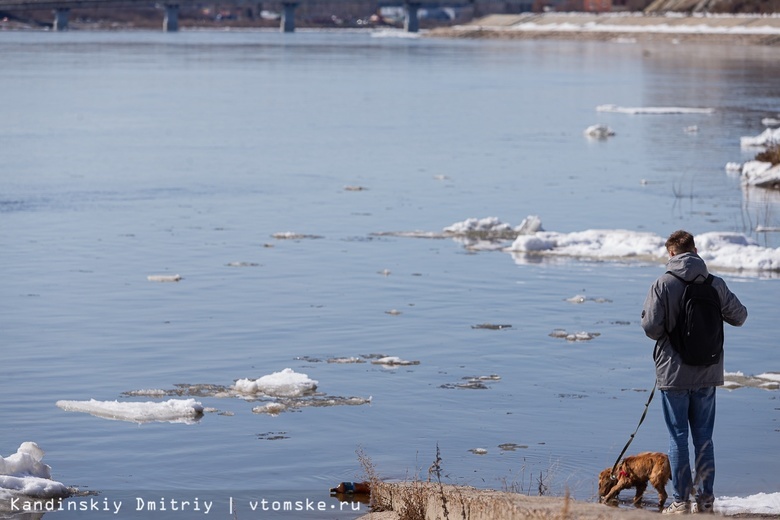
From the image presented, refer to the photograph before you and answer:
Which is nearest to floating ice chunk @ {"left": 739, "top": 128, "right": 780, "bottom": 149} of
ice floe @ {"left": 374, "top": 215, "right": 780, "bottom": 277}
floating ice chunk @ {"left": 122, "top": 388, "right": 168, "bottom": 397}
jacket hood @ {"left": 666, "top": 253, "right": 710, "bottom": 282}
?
ice floe @ {"left": 374, "top": 215, "right": 780, "bottom": 277}

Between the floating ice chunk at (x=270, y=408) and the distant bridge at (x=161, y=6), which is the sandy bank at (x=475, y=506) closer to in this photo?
the floating ice chunk at (x=270, y=408)

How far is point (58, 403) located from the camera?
458 inches

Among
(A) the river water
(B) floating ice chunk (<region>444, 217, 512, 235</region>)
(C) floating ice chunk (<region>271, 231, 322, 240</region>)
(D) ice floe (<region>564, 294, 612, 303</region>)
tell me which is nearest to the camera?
(A) the river water

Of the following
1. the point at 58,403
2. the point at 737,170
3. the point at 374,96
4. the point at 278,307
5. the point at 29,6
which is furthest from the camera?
the point at 29,6

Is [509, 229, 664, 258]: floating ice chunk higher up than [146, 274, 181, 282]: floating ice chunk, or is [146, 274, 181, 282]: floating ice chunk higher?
[509, 229, 664, 258]: floating ice chunk

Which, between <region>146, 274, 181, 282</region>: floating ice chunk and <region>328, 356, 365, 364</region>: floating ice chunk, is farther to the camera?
<region>146, 274, 181, 282</region>: floating ice chunk

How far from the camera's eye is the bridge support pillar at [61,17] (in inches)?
6703

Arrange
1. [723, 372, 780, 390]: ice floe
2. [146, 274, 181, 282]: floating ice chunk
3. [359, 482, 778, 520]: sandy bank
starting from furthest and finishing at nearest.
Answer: [146, 274, 181, 282]: floating ice chunk
[723, 372, 780, 390]: ice floe
[359, 482, 778, 520]: sandy bank

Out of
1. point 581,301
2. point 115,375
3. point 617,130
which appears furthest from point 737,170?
point 115,375

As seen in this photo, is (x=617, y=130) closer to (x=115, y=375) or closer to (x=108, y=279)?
(x=108, y=279)

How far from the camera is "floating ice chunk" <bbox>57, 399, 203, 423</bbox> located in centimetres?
1134

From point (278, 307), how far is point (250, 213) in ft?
25.3

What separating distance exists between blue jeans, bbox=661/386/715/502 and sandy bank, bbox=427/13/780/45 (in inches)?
4456

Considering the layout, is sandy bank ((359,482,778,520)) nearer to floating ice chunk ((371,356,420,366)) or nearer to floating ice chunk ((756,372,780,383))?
floating ice chunk ((371,356,420,366))
